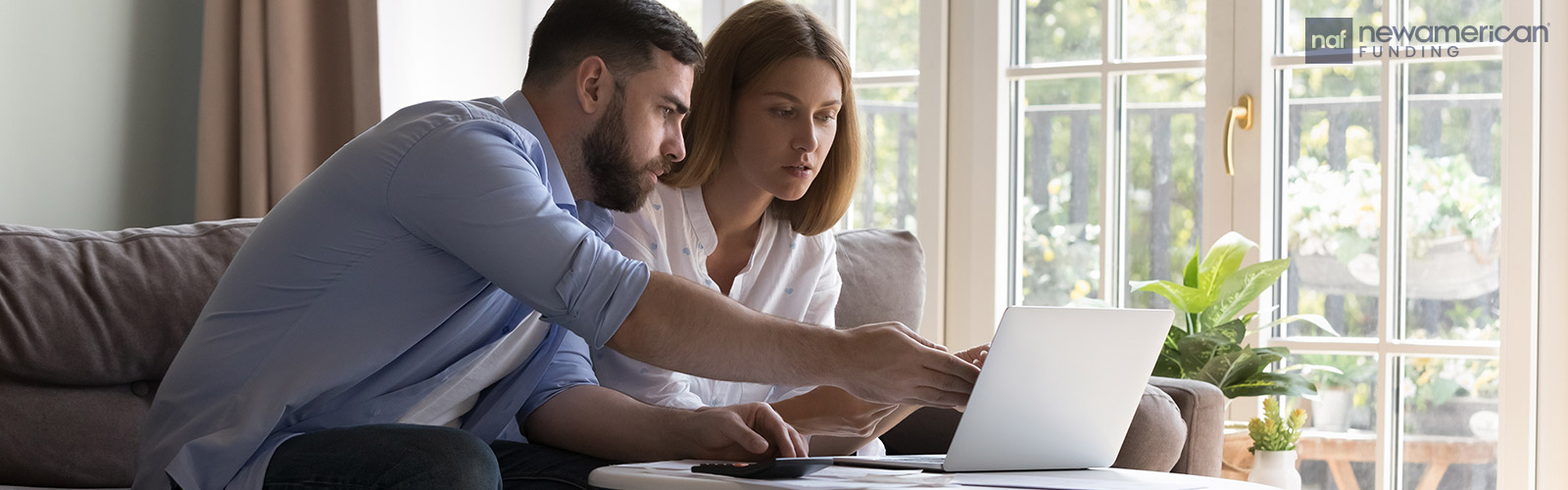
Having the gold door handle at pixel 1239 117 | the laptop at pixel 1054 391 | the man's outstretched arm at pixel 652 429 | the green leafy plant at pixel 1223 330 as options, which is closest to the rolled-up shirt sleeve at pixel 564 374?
the man's outstretched arm at pixel 652 429

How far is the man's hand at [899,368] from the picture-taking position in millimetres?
1070

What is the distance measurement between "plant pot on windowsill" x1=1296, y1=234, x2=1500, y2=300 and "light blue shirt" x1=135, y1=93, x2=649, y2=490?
2.05 meters

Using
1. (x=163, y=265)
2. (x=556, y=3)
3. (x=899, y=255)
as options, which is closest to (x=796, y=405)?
(x=556, y=3)

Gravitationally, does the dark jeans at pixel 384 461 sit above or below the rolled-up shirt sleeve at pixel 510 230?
below

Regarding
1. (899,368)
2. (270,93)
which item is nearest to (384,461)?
(899,368)

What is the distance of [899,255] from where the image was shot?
7.09ft

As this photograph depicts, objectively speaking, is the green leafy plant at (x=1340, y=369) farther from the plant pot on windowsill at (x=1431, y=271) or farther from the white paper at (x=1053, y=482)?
the white paper at (x=1053, y=482)

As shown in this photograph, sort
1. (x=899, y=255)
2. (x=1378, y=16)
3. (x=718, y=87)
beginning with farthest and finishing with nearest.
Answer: (x=1378, y=16), (x=899, y=255), (x=718, y=87)

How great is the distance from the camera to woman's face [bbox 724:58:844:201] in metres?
1.63

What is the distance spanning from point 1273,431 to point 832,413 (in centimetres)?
125

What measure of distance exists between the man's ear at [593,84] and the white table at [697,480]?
1.48 feet

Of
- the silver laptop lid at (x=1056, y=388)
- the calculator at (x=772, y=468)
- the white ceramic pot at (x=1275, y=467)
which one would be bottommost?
the white ceramic pot at (x=1275, y=467)

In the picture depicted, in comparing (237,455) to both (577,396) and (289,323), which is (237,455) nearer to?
(289,323)

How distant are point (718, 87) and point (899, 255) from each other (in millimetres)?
608
